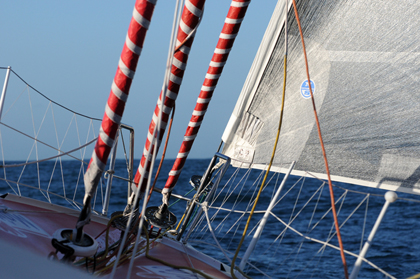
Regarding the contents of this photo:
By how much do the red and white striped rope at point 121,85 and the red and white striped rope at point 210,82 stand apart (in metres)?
1.42

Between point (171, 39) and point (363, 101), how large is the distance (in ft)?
6.60

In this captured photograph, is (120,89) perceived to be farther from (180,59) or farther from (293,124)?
(293,124)

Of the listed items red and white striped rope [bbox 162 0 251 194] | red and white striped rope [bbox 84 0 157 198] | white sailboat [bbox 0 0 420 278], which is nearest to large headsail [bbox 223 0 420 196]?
Answer: white sailboat [bbox 0 0 420 278]

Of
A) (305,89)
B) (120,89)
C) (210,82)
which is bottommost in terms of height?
(120,89)

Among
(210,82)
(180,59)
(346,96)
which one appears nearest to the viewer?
(180,59)

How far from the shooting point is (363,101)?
10.7 feet

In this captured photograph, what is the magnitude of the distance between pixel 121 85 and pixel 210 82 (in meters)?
1.64

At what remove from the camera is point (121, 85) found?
189 cm

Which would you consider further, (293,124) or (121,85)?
(293,124)

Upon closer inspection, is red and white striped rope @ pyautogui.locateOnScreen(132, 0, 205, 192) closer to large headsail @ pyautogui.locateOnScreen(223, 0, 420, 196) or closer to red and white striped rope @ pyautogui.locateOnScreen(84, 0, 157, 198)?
red and white striped rope @ pyautogui.locateOnScreen(84, 0, 157, 198)

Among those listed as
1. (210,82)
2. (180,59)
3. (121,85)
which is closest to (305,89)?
(210,82)

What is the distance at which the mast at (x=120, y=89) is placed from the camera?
73.0 inches

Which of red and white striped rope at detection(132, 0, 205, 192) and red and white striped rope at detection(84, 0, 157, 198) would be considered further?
red and white striped rope at detection(132, 0, 205, 192)

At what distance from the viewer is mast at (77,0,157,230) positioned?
1.85 m
